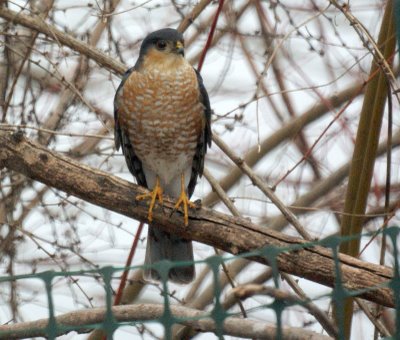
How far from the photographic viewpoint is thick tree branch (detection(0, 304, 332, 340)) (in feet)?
9.55

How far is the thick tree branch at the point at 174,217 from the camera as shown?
3.52 meters

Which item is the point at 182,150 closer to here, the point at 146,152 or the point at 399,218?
the point at 146,152

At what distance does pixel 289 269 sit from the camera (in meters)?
3.56

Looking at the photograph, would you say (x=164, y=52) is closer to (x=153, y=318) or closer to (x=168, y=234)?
(x=168, y=234)

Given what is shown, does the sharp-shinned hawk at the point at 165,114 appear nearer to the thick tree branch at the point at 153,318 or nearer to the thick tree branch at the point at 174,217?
the thick tree branch at the point at 174,217

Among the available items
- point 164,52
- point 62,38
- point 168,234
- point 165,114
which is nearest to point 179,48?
point 164,52

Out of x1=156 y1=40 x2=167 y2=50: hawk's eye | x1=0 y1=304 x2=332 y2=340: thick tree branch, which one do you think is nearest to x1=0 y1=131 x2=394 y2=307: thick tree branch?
x1=0 y1=304 x2=332 y2=340: thick tree branch

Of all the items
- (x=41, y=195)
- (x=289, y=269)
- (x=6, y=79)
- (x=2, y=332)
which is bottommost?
(x=2, y=332)

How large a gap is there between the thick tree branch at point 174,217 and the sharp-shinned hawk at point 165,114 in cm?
69

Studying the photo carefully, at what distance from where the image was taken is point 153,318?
3.32 meters

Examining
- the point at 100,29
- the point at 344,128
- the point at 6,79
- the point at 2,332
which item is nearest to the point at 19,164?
the point at 2,332

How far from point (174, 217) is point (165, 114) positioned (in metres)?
0.83

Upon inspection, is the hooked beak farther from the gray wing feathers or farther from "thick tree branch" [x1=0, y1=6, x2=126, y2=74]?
"thick tree branch" [x1=0, y1=6, x2=126, y2=74]

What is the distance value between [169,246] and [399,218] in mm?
1533
